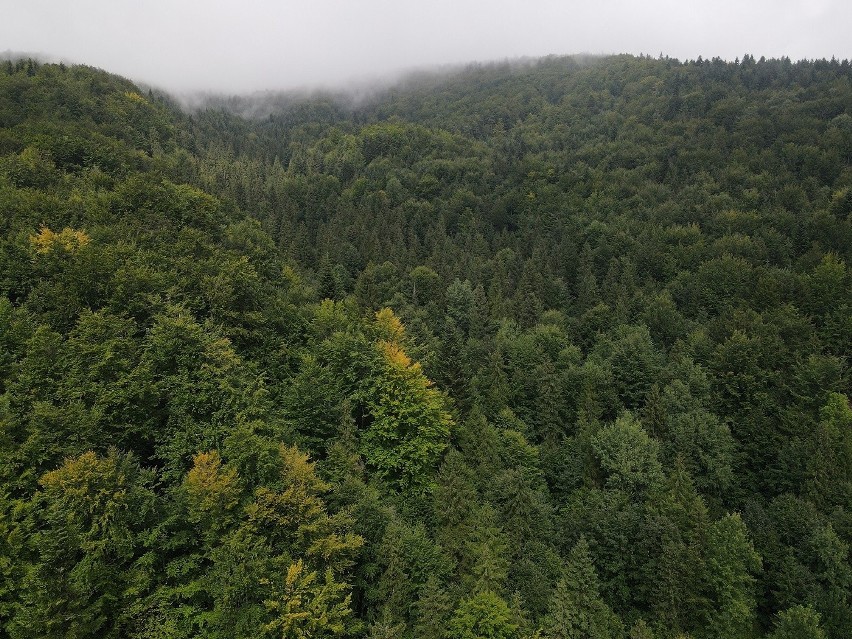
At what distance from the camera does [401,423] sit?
44.5 metres

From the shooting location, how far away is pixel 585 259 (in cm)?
10275

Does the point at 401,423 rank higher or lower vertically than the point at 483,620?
higher

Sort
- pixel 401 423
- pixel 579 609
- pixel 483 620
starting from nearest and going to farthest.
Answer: pixel 483 620
pixel 579 609
pixel 401 423

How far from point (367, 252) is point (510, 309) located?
1402 inches

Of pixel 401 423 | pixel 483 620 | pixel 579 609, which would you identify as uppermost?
pixel 401 423

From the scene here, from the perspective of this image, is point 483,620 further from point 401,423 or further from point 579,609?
point 401,423

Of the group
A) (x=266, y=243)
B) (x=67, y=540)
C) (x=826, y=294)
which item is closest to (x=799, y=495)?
(x=826, y=294)

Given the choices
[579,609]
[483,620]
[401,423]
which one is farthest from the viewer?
[401,423]

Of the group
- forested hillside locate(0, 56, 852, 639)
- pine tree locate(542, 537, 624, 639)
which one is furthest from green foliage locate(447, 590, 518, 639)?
pine tree locate(542, 537, 624, 639)

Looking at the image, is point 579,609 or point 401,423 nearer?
point 579,609

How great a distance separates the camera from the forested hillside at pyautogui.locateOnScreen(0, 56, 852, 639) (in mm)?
25500

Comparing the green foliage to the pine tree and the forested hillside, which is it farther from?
the pine tree

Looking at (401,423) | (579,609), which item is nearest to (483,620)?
(579,609)

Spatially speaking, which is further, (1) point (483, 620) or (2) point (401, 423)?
(2) point (401, 423)
